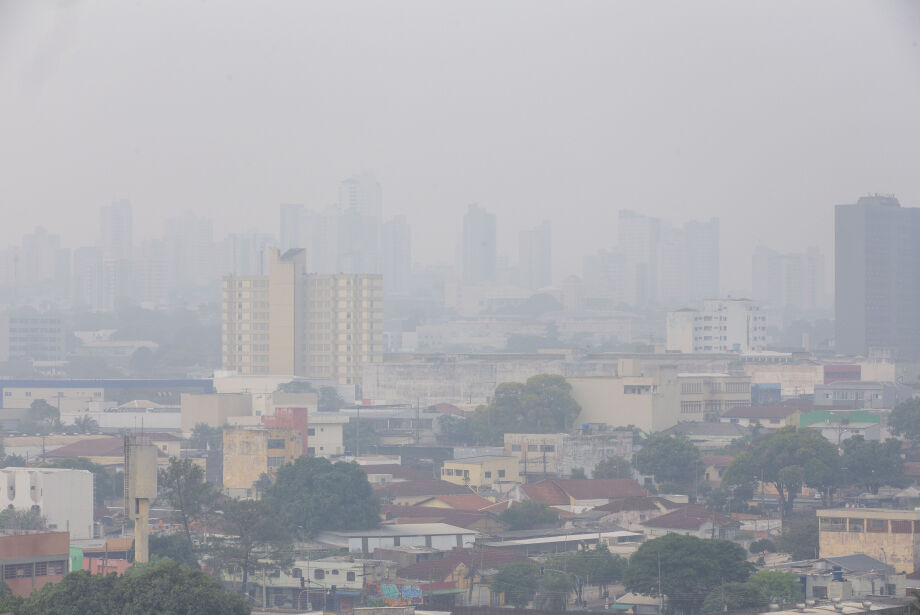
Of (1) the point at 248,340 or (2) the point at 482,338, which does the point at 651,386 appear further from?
(2) the point at 482,338

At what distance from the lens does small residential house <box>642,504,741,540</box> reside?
16.5 m

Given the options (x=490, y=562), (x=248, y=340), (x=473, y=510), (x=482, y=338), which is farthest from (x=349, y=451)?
(x=482, y=338)

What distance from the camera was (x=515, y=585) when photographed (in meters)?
13.4

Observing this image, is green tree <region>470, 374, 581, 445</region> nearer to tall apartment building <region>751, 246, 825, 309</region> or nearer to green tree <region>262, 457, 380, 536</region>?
green tree <region>262, 457, 380, 536</region>

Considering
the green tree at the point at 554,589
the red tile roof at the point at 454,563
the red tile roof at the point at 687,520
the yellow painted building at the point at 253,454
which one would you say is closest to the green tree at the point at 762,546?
the red tile roof at the point at 687,520

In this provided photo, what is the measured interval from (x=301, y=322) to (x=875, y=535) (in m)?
24.0

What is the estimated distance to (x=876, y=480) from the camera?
65.3 feet

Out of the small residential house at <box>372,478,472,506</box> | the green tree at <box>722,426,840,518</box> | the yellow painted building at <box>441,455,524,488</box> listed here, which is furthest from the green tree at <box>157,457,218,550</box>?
the green tree at <box>722,426,840,518</box>

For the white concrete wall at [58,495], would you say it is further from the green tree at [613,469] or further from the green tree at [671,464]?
the green tree at [671,464]

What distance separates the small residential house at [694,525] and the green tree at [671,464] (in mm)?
4410

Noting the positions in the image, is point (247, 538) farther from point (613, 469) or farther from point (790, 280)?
point (790, 280)

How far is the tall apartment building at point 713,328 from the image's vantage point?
44.6m

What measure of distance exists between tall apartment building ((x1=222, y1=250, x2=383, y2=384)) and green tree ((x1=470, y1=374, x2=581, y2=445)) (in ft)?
31.6

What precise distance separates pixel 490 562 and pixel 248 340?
2433 centimetres
